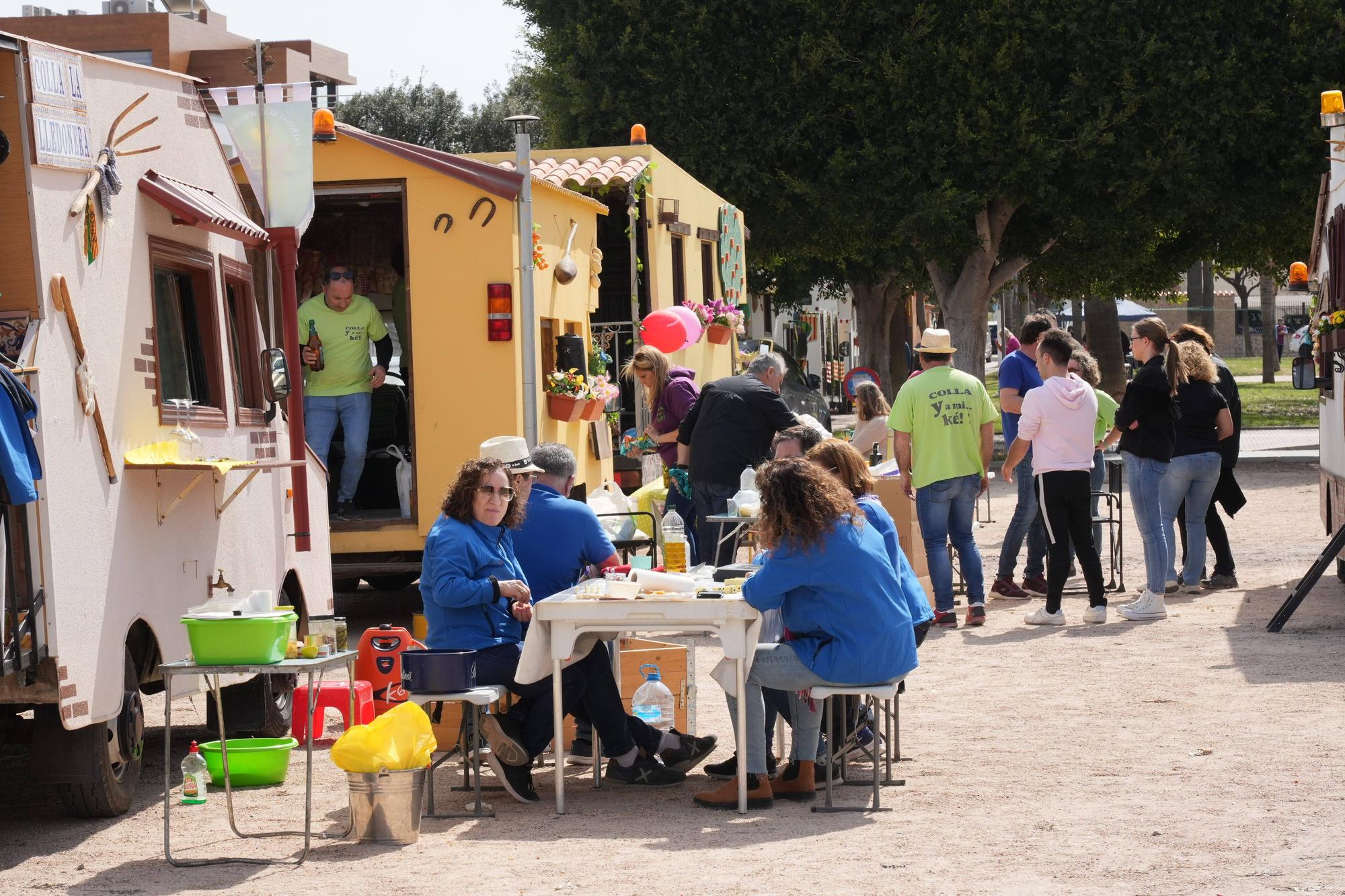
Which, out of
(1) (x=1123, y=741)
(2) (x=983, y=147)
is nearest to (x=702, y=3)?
(2) (x=983, y=147)

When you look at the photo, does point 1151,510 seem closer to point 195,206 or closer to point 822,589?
point 822,589

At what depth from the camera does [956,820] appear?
20.1 feet

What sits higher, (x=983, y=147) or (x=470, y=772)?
(x=983, y=147)

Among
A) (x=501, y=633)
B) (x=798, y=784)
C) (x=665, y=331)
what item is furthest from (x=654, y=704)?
(x=665, y=331)

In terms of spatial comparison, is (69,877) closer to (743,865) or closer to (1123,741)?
(743,865)

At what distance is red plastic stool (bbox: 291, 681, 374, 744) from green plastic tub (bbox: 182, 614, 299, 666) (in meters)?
1.95

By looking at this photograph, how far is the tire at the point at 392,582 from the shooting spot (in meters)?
13.4

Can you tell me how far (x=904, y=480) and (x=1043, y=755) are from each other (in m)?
3.69

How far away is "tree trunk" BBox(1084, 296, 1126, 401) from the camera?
26422 millimetres

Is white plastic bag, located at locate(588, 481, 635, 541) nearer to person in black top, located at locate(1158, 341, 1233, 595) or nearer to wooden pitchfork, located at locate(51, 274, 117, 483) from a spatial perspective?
wooden pitchfork, located at locate(51, 274, 117, 483)

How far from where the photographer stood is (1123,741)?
7344mm

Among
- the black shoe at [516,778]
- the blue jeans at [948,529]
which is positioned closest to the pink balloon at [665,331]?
the blue jeans at [948,529]

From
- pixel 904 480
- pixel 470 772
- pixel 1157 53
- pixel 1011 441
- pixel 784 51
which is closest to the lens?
pixel 470 772

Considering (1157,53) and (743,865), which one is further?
(1157,53)
